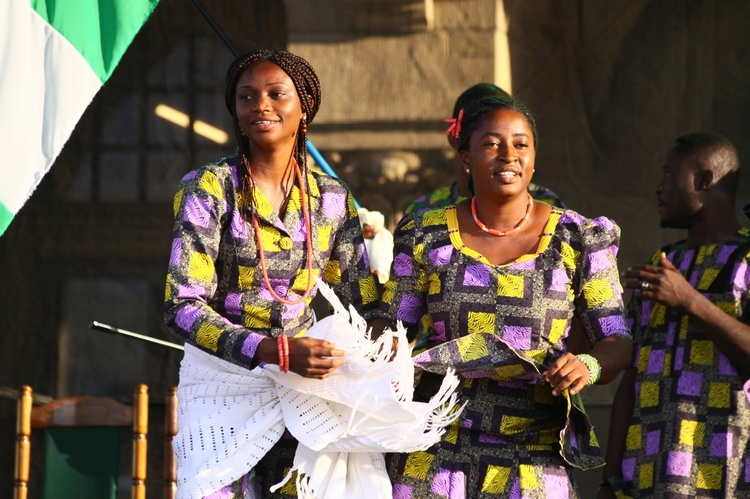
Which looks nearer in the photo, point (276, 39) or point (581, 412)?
point (581, 412)

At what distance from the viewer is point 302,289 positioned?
3615 millimetres

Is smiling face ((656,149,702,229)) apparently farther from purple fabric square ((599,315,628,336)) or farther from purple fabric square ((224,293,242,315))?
purple fabric square ((224,293,242,315))

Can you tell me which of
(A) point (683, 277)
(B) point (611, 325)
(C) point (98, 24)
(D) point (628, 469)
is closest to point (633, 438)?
(D) point (628, 469)

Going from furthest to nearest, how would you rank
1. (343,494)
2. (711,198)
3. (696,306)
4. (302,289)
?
(711,198) < (696,306) < (302,289) < (343,494)

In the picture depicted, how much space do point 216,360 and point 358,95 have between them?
2991 mm

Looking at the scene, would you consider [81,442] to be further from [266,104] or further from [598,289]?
[598,289]

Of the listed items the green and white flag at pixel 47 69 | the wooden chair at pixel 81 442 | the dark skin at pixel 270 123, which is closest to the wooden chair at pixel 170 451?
the wooden chair at pixel 81 442

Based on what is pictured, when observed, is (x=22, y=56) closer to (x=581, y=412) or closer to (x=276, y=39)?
(x=276, y=39)

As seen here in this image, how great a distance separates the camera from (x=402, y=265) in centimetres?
366

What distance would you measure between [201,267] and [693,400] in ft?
6.52

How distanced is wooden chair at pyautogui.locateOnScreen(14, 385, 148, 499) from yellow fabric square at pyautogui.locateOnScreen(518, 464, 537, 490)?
242 cm

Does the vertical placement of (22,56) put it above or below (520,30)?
below

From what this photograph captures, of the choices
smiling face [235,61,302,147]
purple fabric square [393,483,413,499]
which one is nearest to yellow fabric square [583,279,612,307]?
purple fabric square [393,483,413,499]

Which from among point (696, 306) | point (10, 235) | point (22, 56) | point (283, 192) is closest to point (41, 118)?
point (22, 56)
